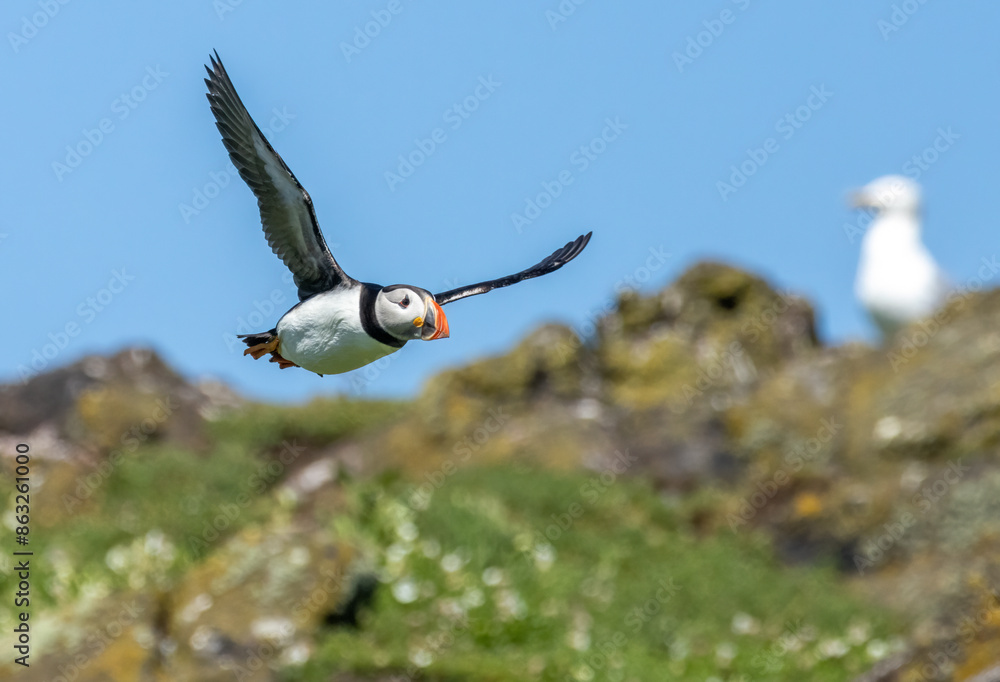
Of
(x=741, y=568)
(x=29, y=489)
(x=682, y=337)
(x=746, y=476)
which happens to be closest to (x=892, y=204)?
(x=682, y=337)

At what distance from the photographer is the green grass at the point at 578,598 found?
31.2 feet

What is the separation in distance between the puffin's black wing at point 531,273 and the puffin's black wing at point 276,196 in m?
0.52

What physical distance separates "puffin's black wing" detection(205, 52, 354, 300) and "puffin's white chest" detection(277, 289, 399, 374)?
220mm

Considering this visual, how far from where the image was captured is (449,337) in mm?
5855

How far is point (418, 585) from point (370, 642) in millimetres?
837

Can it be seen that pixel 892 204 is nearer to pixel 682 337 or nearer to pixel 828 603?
pixel 682 337

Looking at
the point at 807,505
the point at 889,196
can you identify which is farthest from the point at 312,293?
the point at 889,196

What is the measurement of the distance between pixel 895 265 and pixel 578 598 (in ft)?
23.5

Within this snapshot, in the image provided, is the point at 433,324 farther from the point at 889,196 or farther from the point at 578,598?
the point at 889,196

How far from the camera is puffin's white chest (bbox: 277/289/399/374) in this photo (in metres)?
6.04

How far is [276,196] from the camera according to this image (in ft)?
20.4

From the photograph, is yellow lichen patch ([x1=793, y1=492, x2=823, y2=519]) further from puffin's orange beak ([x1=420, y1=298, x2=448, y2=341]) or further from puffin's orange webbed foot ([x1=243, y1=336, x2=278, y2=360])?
puffin's orange beak ([x1=420, y1=298, x2=448, y2=341])

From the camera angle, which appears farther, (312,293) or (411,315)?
(312,293)

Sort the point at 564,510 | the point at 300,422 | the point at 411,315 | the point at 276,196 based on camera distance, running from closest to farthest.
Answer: the point at 411,315
the point at 276,196
the point at 564,510
the point at 300,422
